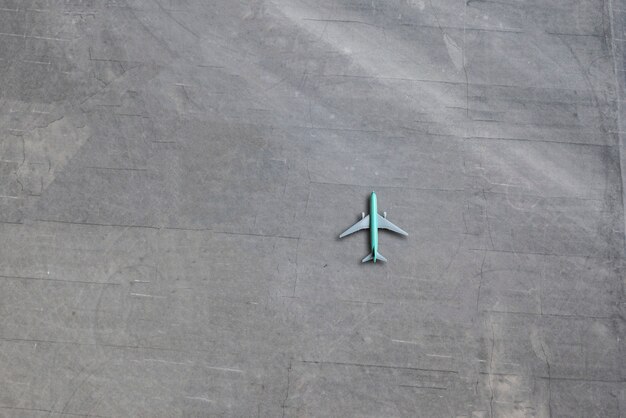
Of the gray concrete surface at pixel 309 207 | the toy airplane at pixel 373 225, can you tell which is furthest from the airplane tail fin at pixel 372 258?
the gray concrete surface at pixel 309 207

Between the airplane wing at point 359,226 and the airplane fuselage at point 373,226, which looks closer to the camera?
the airplane fuselage at point 373,226

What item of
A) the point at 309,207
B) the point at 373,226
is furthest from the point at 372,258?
the point at 309,207

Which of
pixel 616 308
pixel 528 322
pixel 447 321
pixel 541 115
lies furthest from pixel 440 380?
pixel 541 115

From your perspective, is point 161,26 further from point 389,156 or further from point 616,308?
point 616,308

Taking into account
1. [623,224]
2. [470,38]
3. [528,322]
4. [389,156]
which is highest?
[470,38]

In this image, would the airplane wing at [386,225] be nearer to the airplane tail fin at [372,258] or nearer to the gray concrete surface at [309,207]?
the gray concrete surface at [309,207]

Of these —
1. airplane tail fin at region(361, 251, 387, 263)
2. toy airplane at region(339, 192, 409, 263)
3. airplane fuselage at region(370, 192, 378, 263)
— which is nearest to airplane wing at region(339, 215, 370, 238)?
toy airplane at region(339, 192, 409, 263)

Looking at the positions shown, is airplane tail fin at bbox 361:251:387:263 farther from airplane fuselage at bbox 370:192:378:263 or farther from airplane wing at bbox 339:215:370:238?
airplane wing at bbox 339:215:370:238

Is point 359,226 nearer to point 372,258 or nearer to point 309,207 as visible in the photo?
point 372,258
